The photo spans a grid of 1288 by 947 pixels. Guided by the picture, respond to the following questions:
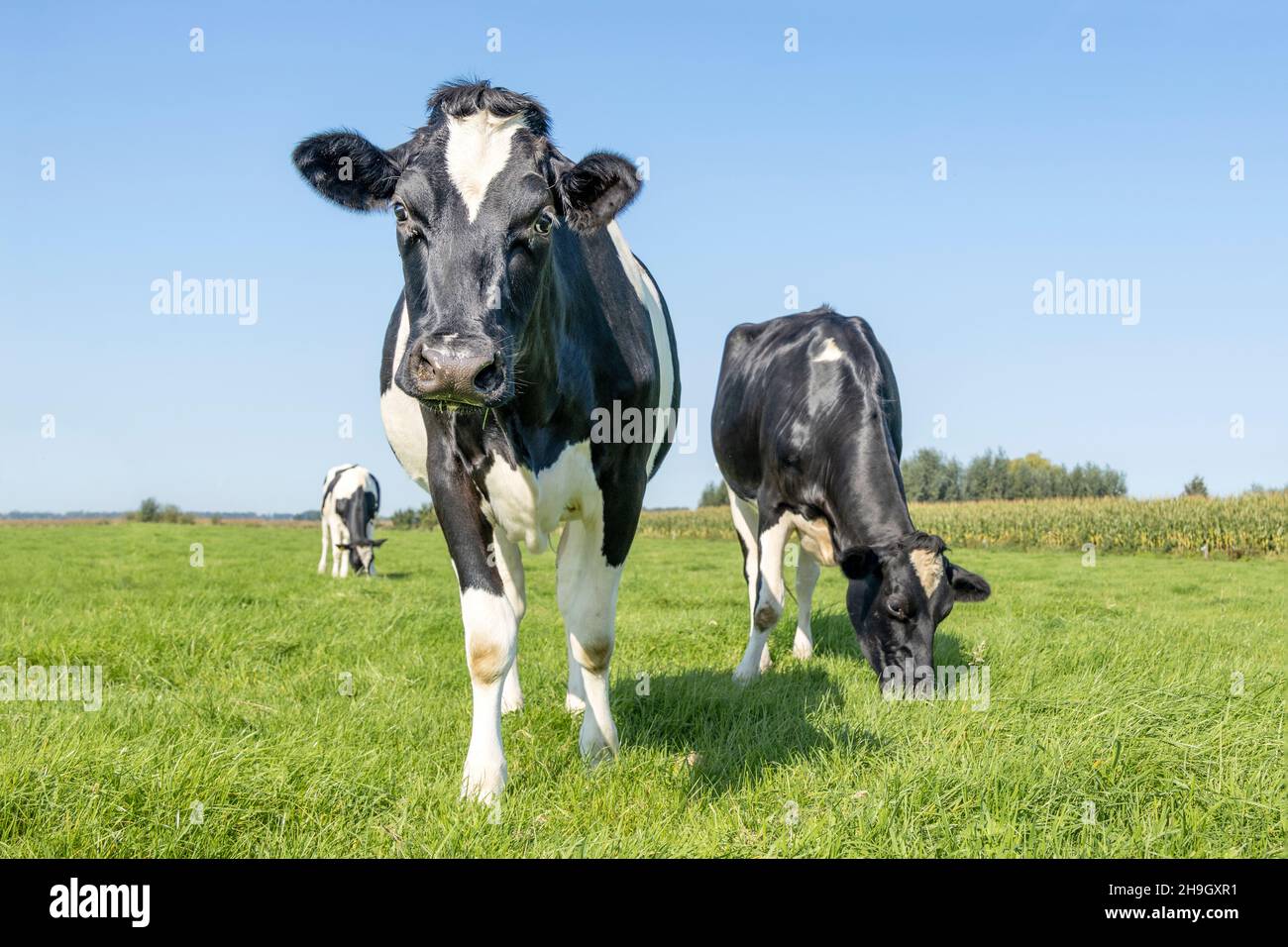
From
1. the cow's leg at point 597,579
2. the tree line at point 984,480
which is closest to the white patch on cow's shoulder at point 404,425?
the cow's leg at point 597,579

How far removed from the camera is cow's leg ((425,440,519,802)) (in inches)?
151

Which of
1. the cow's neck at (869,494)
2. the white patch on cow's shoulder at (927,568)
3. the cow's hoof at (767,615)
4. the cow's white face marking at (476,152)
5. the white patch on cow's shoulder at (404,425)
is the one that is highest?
the cow's white face marking at (476,152)

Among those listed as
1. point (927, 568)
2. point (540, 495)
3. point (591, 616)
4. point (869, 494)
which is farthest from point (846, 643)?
point (540, 495)

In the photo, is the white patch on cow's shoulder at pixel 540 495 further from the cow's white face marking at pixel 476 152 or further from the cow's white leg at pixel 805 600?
the cow's white leg at pixel 805 600

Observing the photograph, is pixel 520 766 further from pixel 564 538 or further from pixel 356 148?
pixel 356 148

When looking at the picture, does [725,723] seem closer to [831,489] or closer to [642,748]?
[642,748]

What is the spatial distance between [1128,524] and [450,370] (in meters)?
36.8

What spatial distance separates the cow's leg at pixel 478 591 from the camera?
3.85 metres

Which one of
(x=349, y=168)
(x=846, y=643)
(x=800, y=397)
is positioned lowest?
(x=846, y=643)

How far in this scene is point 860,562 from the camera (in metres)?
5.91

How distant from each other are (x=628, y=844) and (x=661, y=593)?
991 centimetres

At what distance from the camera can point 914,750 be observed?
4367 millimetres

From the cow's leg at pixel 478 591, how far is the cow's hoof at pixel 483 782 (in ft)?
0.30
